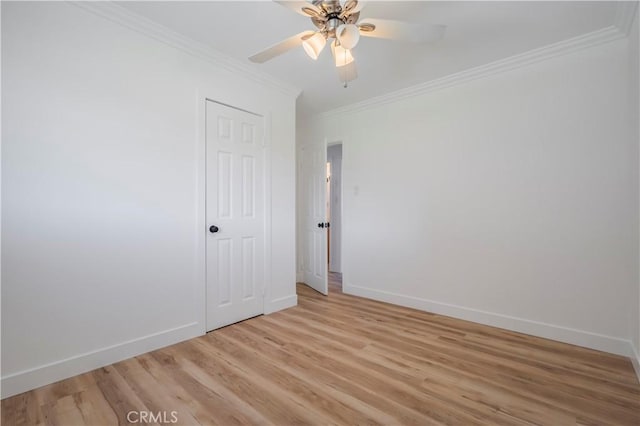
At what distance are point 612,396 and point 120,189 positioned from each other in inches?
138

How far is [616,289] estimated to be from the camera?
2307 millimetres

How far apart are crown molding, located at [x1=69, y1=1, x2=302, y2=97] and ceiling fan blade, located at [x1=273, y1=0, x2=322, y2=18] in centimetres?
129

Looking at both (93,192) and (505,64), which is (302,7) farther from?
(505,64)

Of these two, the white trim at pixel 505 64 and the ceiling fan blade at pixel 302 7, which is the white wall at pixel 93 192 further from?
the white trim at pixel 505 64

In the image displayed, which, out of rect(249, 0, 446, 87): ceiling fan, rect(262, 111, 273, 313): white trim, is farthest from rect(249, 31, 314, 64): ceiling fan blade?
rect(262, 111, 273, 313): white trim

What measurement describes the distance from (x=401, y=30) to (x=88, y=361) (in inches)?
117

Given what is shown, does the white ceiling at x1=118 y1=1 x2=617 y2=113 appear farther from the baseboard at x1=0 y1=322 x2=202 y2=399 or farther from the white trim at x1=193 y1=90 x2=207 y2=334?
the baseboard at x1=0 y1=322 x2=202 y2=399

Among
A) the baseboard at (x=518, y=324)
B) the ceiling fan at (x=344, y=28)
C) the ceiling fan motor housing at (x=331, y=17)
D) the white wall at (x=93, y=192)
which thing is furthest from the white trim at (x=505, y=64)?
the baseboard at (x=518, y=324)

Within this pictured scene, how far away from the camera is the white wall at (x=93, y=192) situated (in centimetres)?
178

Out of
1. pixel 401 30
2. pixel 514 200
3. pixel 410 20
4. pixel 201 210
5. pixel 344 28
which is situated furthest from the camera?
pixel 514 200

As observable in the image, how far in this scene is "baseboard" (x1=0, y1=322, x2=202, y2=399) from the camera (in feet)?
5.77

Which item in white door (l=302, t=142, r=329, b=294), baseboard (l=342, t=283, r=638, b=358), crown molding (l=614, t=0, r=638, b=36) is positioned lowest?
baseboard (l=342, t=283, r=638, b=358)

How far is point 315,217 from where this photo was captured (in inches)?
166

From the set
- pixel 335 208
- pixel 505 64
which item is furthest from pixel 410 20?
pixel 335 208
